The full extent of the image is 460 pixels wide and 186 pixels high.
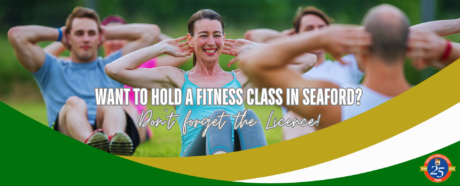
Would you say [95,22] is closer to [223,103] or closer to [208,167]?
[223,103]

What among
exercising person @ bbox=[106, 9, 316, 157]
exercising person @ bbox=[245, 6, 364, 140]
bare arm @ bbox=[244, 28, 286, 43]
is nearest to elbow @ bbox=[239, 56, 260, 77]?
exercising person @ bbox=[106, 9, 316, 157]

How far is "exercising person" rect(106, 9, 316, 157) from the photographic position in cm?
284

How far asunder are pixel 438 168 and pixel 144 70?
7.36 feet

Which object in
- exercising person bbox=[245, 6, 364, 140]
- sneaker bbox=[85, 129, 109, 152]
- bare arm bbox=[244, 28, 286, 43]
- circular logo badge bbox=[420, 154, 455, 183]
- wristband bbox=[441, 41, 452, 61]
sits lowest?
circular logo badge bbox=[420, 154, 455, 183]

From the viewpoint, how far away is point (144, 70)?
9.96ft

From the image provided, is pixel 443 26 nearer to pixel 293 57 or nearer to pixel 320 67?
pixel 320 67

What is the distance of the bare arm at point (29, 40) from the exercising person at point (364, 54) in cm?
333

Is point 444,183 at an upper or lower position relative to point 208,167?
lower

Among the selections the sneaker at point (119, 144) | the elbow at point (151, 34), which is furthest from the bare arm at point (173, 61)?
the sneaker at point (119, 144)

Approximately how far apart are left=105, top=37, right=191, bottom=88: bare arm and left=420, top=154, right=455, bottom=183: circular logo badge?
1947 mm

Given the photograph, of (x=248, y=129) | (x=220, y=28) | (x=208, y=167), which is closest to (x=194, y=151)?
(x=208, y=167)

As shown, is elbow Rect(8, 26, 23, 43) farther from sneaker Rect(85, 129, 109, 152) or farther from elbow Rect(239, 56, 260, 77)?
elbow Rect(239, 56, 260, 77)

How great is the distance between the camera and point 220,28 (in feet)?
10.3

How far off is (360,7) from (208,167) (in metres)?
12.2
